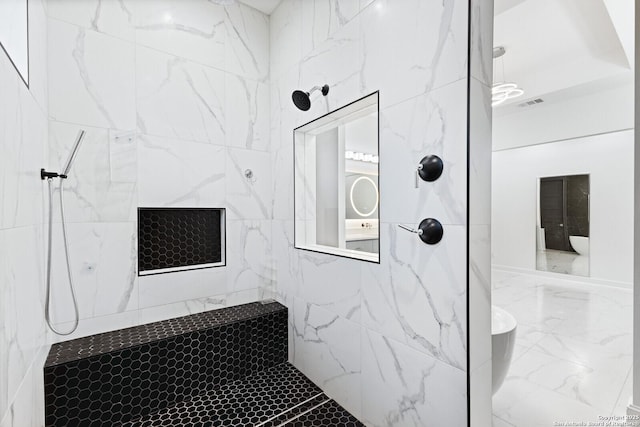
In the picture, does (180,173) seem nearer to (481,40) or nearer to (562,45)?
(481,40)

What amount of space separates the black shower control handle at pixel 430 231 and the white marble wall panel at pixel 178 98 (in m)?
1.74

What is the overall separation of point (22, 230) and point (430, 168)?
1721 millimetres

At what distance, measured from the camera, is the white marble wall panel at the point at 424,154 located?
1.21 m

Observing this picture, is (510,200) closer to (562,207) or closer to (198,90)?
(562,207)

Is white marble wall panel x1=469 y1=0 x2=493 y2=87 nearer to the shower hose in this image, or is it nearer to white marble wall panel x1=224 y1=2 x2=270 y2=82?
white marble wall panel x1=224 y1=2 x2=270 y2=82

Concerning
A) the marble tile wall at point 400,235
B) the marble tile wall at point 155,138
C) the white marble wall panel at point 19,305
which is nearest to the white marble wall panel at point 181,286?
the marble tile wall at point 155,138

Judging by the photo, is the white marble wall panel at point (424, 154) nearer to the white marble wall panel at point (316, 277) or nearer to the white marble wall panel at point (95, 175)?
the white marble wall panel at point (316, 277)

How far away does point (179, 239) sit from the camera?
2.24 meters

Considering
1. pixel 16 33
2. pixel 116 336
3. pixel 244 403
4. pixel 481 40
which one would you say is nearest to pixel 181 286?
pixel 116 336

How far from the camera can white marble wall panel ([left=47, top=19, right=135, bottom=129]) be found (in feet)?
5.62

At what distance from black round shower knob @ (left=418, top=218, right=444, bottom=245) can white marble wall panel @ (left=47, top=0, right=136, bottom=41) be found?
2.26 meters

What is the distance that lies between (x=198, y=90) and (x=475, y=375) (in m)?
2.51

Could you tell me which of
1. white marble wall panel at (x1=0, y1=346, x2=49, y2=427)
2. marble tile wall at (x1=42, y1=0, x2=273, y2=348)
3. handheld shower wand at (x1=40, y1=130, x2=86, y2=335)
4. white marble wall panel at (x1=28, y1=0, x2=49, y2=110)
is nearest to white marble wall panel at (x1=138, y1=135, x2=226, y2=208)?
marble tile wall at (x1=42, y1=0, x2=273, y2=348)

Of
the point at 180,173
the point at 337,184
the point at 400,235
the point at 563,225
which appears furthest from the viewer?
the point at 563,225
